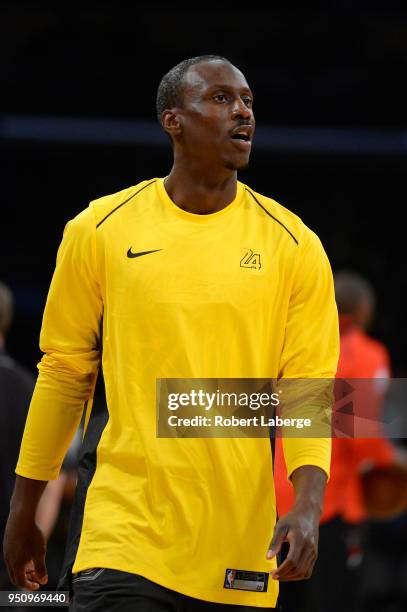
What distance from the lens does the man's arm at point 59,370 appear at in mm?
3324

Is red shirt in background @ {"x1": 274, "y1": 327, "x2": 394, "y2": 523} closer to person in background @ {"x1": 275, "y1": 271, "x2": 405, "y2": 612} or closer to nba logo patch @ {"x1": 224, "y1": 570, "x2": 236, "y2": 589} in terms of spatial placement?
person in background @ {"x1": 275, "y1": 271, "x2": 405, "y2": 612}

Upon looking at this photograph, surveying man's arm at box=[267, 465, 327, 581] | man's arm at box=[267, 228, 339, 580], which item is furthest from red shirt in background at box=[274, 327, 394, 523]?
man's arm at box=[267, 465, 327, 581]

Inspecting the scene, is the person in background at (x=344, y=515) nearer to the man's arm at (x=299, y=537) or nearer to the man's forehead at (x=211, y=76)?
the man's arm at (x=299, y=537)

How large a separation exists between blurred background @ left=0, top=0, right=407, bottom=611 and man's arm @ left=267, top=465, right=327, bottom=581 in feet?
26.0

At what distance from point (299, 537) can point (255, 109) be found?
29.1 ft

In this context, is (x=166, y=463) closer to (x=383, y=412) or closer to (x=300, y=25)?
(x=383, y=412)

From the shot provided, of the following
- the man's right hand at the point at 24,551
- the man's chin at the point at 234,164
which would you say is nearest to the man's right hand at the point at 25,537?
the man's right hand at the point at 24,551

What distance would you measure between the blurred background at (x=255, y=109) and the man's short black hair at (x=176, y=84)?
23.8 ft

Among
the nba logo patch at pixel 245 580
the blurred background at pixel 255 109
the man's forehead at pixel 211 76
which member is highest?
the blurred background at pixel 255 109

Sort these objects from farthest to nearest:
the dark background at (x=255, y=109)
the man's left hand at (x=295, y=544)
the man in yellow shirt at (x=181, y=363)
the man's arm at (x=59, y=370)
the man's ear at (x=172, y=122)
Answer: the dark background at (x=255, y=109) → the man's ear at (x=172, y=122) → the man's arm at (x=59, y=370) → the man in yellow shirt at (x=181, y=363) → the man's left hand at (x=295, y=544)

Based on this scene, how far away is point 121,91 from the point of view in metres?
11.7

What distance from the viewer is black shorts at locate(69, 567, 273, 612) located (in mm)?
3021

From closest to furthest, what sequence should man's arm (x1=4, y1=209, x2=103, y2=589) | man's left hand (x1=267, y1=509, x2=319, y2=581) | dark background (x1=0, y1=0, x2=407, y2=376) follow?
man's left hand (x1=267, y1=509, x2=319, y2=581), man's arm (x1=4, y1=209, x2=103, y2=589), dark background (x1=0, y1=0, x2=407, y2=376)

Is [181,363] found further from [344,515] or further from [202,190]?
[344,515]
